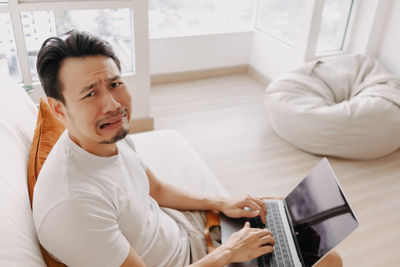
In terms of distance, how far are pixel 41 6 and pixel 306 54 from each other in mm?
2148

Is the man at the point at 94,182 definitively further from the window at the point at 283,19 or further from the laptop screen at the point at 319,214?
the window at the point at 283,19

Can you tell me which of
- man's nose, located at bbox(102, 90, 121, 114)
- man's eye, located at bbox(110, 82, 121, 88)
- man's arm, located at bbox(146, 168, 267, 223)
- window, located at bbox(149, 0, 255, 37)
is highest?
man's eye, located at bbox(110, 82, 121, 88)

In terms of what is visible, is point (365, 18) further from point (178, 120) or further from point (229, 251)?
point (229, 251)

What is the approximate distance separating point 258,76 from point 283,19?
0.63 m

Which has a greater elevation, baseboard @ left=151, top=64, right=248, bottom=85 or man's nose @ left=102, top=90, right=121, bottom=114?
man's nose @ left=102, top=90, right=121, bottom=114

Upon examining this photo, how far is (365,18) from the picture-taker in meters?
3.23

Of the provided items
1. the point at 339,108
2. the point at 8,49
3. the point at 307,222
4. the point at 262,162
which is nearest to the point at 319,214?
the point at 307,222

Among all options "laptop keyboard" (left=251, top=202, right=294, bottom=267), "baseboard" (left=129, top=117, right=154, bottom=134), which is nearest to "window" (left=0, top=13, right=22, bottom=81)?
"baseboard" (left=129, top=117, right=154, bottom=134)

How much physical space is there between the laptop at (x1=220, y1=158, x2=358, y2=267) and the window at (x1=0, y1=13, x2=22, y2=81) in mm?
1785

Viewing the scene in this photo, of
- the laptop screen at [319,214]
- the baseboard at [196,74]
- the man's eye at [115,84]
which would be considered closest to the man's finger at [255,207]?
the laptop screen at [319,214]

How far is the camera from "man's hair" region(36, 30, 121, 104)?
3.35 feet

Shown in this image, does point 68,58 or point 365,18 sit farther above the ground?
point 68,58

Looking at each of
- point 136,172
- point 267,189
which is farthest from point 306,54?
point 136,172

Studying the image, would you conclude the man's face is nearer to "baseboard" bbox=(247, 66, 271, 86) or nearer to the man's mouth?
the man's mouth
